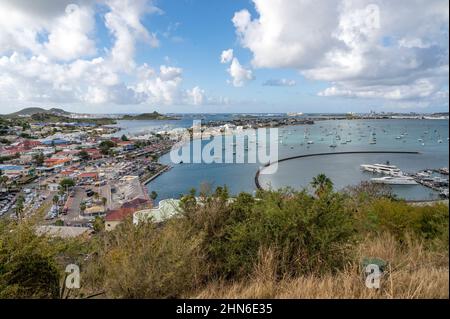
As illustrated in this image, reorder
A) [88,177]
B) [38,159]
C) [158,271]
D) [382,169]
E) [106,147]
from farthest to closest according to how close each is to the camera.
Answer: [106,147], [38,159], [88,177], [382,169], [158,271]

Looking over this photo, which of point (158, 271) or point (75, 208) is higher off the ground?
point (158, 271)

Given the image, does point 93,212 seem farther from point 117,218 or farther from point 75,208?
point 117,218

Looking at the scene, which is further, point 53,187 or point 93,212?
point 53,187

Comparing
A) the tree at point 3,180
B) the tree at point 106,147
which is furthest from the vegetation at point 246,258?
the tree at point 106,147

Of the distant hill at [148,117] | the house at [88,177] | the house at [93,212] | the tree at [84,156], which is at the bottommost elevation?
the house at [93,212]

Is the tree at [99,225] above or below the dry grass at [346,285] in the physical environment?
below

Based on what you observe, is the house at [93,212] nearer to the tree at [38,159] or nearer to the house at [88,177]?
the house at [88,177]

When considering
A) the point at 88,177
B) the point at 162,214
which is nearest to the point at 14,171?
the point at 88,177
